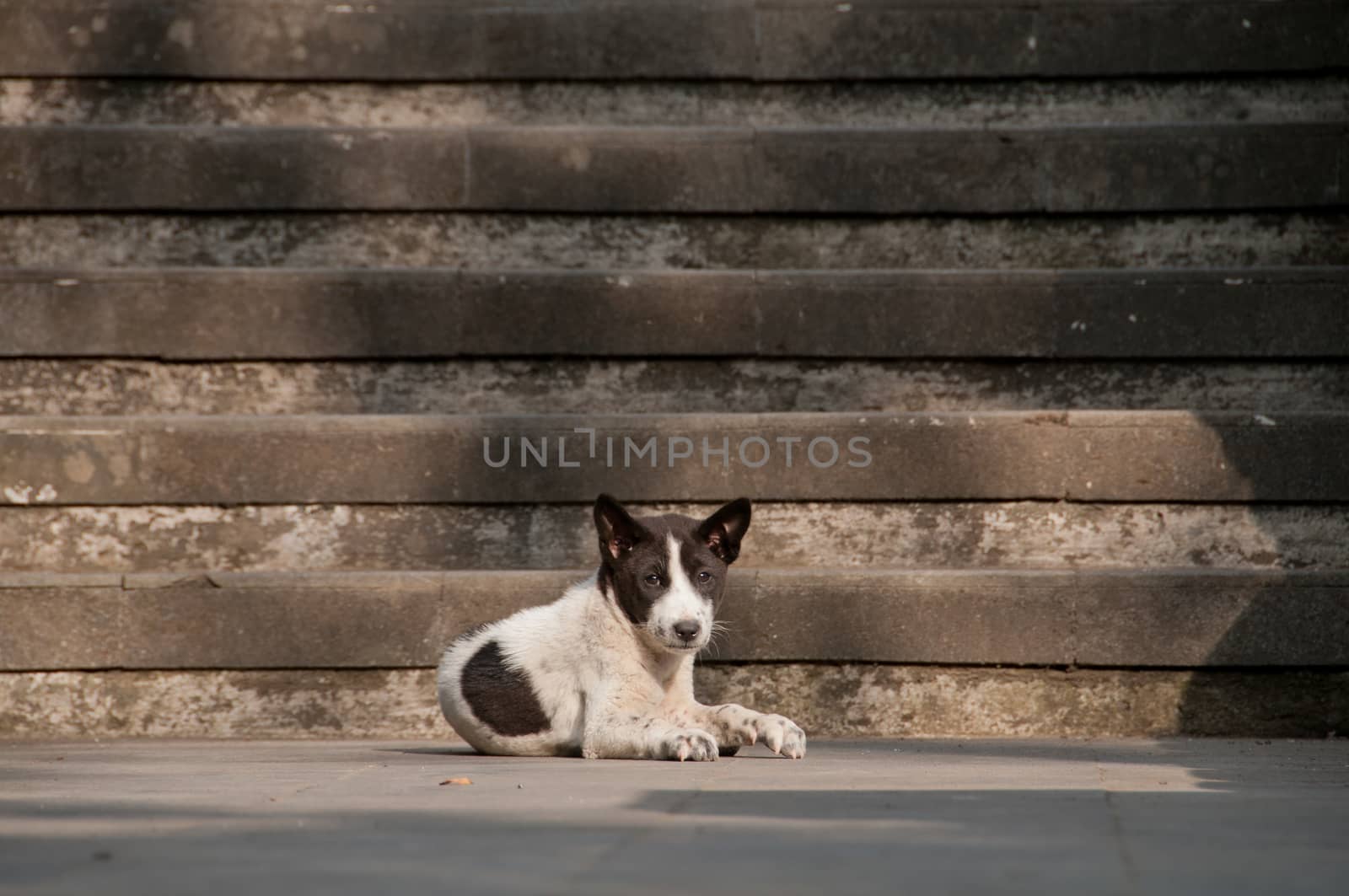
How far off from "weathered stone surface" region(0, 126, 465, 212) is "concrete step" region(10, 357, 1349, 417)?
3.00 ft

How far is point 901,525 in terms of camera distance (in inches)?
281

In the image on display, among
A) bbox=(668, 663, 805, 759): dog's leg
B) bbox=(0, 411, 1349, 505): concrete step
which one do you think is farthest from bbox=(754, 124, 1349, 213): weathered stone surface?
bbox=(668, 663, 805, 759): dog's leg

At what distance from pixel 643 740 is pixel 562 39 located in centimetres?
454

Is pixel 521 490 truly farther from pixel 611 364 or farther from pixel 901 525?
pixel 901 525

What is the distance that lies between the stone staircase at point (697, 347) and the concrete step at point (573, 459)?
0.02m

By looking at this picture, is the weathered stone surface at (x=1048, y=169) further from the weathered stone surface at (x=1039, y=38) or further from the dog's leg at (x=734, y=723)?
the dog's leg at (x=734, y=723)

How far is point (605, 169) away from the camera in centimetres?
827

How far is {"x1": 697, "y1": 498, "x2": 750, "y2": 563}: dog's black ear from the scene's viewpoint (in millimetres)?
5633

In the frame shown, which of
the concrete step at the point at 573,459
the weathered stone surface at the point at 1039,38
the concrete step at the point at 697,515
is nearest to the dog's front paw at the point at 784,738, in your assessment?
the concrete step at the point at 697,515

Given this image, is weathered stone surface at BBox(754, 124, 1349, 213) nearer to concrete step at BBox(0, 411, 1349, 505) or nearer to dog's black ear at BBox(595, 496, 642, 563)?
concrete step at BBox(0, 411, 1349, 505)

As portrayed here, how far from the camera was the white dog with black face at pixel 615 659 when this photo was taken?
5480mm

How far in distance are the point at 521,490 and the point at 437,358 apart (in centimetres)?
95

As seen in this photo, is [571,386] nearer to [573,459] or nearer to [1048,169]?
[573,459]

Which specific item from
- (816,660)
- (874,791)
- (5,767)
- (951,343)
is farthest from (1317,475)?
(5,767)
